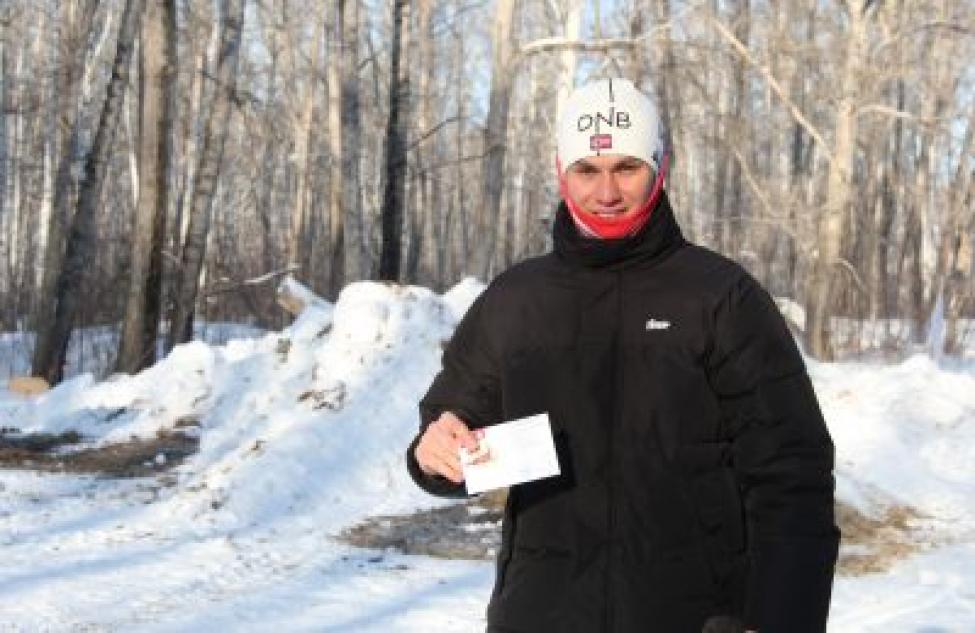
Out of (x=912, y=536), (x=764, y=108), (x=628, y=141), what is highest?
(x=764, y=108)

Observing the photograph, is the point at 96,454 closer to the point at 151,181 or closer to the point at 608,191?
the point at 151,181

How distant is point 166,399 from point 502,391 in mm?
9652

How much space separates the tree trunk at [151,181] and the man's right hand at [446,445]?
1130 cm

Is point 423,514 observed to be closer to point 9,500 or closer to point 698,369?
point 9,500

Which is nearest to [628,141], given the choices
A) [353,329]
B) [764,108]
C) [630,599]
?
[630,599]

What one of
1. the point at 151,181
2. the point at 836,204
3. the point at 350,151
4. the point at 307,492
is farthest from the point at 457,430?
the point at 350,151

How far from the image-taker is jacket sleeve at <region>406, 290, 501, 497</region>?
87.0 inches

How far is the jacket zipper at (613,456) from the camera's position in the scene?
6.49 ft

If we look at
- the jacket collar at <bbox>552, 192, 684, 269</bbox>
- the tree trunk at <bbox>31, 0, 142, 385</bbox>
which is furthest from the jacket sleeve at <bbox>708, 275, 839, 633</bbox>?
the tree trunk at <bbox>31, 0, 142, 385</bbox>

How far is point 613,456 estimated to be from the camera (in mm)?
2012

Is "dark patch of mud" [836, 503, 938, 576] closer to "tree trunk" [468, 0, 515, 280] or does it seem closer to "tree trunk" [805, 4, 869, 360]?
"tree trunk" [805, 4, 869, 360]

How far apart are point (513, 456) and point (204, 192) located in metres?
13.0

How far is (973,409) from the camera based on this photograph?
11141 mm

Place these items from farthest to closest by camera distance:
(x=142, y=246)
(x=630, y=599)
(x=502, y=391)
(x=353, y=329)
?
(x=142, y=246) < (x=353, y=329) < (x=502, y=391) < (x=630, y=599)
